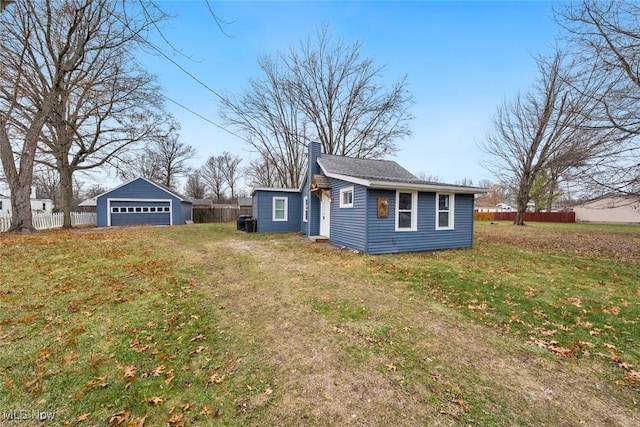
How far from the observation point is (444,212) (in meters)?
9.23

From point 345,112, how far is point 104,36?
51.5 feet

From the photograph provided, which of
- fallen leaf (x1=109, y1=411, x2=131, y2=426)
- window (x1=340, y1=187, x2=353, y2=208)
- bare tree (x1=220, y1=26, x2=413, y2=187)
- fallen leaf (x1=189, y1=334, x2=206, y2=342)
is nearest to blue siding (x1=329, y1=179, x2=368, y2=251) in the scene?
window (x1=340, y1=187, x2=353, y2=208)

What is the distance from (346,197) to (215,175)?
138 feet

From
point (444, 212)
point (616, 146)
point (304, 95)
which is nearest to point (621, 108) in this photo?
point (616, 146)

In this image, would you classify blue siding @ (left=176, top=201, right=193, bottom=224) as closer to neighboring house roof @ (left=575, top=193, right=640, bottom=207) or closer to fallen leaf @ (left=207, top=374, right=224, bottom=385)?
fallen leaf @ (left=207, top=374, right=224, bottom=385)

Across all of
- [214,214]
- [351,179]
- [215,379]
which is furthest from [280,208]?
[214,214]

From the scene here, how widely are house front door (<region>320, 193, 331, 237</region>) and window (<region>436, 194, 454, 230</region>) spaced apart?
415 centimetres

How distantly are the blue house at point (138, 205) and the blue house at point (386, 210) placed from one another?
14613 mm

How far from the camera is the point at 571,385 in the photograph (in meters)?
2.41

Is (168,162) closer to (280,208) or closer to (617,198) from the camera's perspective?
(280,208)

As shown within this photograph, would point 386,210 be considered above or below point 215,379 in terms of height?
above

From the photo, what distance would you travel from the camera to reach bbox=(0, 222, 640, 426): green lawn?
207cm

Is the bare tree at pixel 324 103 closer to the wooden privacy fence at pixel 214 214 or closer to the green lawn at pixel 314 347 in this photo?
the wooden privacy fence at pixel 214 214

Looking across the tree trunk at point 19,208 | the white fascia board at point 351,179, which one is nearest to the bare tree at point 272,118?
the tree trunk at point 19,208
